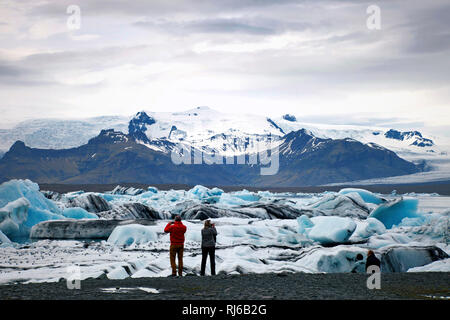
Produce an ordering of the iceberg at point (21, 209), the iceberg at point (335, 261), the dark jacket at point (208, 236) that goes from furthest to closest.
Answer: the iceberg at point (21, 209) → the iceberg at point (335, 261) → the dark jacket at point (208, 236)

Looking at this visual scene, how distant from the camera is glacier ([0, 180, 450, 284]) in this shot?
19.2 meters

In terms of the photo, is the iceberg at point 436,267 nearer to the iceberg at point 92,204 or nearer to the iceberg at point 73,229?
the iceberg at point 73,229

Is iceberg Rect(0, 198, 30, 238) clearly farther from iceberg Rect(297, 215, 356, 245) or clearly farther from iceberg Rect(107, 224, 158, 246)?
iceberg Rect(297, 215, 356, 245)

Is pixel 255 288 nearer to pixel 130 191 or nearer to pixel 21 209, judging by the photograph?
pixel 21 209

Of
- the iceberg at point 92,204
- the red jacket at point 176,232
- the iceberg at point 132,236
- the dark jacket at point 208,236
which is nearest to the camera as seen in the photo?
the red jacket at point 176,232

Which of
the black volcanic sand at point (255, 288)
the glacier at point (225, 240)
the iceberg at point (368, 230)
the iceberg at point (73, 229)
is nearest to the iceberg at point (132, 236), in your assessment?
the glacier at point (225, 240)

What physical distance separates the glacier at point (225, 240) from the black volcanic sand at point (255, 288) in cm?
226

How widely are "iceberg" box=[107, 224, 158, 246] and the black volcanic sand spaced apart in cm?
1117

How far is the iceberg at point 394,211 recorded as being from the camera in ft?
115

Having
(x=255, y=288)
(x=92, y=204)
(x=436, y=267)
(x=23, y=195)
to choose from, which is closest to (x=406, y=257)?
(x=436, y=267)

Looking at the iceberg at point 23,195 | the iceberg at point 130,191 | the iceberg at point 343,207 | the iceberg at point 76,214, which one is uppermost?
the iceberg at point 23,195

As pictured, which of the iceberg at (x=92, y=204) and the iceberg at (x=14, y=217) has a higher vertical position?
the iceberg at (x=14, y=217)

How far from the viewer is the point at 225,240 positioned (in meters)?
26.8
